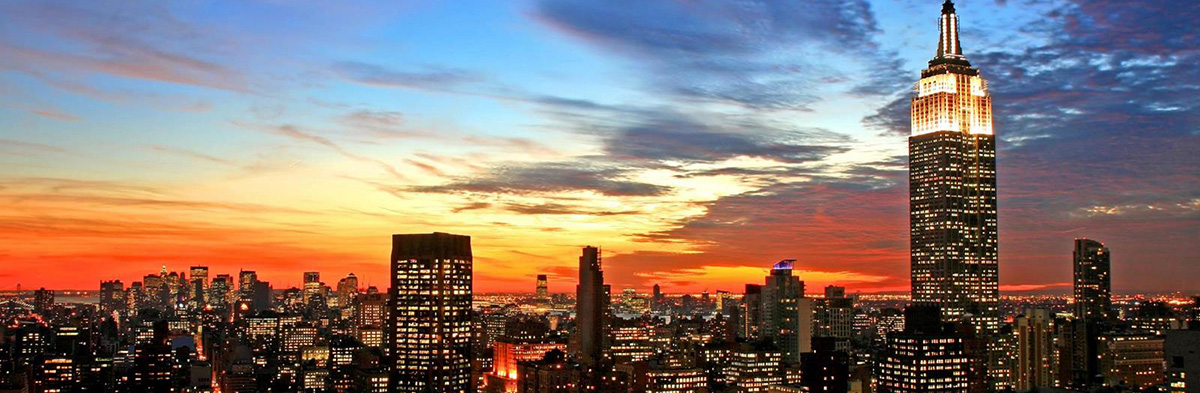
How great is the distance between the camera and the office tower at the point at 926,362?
11788cm

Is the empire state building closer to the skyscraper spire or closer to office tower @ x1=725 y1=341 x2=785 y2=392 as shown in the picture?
the skyscraper spire

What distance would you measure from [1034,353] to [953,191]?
29585 mm

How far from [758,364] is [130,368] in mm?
95469

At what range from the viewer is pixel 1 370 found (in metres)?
169

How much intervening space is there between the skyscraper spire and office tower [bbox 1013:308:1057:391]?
150 ft

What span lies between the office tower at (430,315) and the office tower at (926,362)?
59805 mm

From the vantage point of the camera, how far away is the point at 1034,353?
169250 mm

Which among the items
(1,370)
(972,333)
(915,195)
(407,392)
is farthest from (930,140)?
(1,370)

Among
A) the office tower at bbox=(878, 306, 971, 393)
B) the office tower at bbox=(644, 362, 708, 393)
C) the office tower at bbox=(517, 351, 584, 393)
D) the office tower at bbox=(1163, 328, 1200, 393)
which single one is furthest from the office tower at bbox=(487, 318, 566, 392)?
the office tower at bbox=(1163, 328, 1200, 393)

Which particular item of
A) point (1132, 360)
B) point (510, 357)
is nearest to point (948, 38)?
point (1132, 360)

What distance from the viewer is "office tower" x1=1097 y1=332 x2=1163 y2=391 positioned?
16812cm

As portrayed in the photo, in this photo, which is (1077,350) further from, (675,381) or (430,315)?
(430,315)

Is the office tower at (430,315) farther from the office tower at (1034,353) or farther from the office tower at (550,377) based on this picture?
the office tower at (1034,353)

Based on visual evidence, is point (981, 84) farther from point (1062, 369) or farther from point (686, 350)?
point (686, 350)
